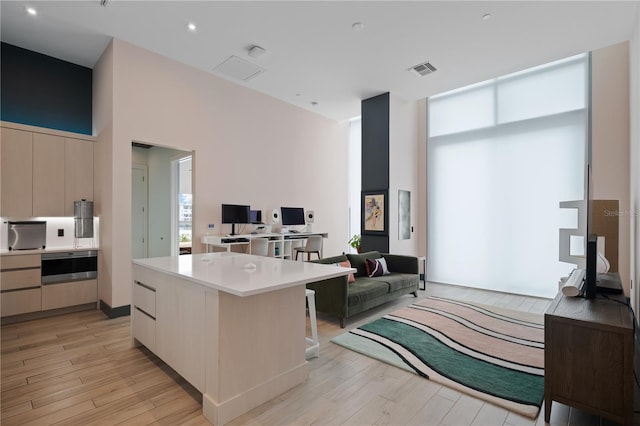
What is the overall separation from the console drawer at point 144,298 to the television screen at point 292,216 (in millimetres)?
3542

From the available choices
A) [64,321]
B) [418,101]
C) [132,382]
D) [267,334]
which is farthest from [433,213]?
[64,321]

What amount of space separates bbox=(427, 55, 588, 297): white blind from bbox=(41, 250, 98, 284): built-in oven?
5867 millimetres

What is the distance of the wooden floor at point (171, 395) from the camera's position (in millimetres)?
1969

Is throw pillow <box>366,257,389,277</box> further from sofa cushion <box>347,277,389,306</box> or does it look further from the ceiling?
the ceiling

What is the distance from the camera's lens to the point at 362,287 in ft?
13.1

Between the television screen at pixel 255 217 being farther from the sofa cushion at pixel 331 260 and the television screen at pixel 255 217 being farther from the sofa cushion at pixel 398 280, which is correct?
the sofa cushion at pixel 398 280

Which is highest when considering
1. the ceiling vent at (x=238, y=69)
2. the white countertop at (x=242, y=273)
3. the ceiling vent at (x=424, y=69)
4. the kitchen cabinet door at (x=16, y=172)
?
the ceiling vent at (x=238, y=69)

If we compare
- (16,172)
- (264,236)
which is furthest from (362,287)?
(16,172)

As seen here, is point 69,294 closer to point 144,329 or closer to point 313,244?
point 144,329

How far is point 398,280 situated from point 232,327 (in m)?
3.07

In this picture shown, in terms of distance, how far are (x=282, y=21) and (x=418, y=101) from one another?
3889 millimetres

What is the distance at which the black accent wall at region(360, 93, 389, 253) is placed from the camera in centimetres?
575

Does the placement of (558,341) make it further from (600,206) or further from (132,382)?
(600,206)

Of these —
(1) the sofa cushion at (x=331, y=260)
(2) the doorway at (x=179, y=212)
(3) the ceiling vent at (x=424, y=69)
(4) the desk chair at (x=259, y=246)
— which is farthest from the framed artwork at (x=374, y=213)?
(2) the doorway at (x=179, y=212)
